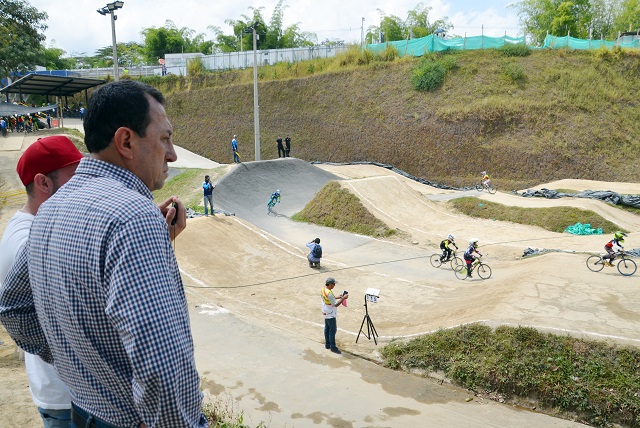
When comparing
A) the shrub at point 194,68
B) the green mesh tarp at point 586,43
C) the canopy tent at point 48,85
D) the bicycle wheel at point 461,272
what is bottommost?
the bicycle wheel at point 461,272

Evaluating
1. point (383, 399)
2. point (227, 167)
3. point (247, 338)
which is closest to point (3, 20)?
point (227, 167)

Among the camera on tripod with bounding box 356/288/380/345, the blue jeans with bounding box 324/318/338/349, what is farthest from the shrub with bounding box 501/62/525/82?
the blue jeans with bounding box 324/318/338/349

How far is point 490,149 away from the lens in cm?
3531

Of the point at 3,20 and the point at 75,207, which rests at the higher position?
the point at 3,20

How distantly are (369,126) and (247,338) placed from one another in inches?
1222

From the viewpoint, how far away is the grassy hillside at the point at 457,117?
3428 centimetres

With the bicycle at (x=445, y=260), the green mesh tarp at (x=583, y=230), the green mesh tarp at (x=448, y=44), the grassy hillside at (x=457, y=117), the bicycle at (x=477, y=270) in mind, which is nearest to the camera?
the bicycle at (x=477, y=270)

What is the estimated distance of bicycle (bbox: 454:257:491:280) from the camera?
52.4 feet

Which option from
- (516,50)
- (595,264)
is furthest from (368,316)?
(516,50)

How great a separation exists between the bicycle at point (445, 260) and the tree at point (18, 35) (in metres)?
45.5

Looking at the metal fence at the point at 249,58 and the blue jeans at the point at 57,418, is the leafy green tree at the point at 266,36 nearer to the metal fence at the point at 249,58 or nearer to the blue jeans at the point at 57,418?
the metal fence at the point at 249,58

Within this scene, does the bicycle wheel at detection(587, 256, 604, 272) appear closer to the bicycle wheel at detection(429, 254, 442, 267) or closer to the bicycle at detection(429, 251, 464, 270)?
the bicycle at detection(429, 251, 464, 270)

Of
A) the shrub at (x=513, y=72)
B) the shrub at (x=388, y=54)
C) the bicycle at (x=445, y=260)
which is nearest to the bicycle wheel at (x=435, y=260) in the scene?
the bicycle at (x=445, y=260)

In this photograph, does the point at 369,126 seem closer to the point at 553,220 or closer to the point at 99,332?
the point at 553,220
